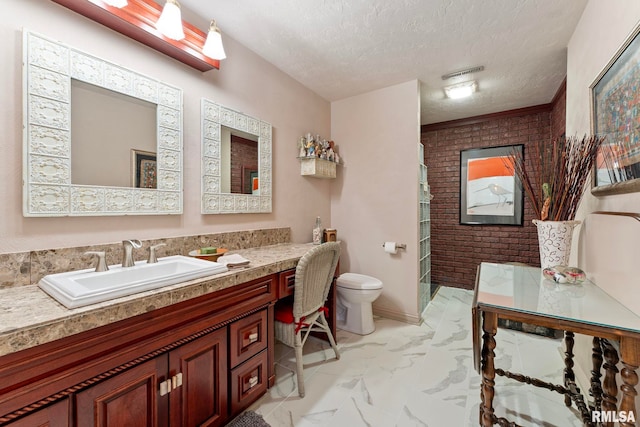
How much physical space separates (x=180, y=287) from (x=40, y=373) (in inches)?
17.7

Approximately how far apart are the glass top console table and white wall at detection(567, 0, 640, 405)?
0.35ft

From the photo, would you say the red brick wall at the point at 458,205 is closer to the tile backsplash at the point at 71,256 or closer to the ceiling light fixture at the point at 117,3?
the tile backsplash at the point at 71,256

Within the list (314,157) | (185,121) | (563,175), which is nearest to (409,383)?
(563,175)

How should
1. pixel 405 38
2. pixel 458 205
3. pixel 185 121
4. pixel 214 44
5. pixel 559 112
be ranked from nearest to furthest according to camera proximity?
pixel 214 44 < pixel 185 121 < pixel 405 38 < pixel 559 112 < pixel 458 205

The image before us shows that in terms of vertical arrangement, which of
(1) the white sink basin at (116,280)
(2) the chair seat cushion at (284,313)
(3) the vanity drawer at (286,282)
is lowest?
(2) the chair seat cushion at (284,313)

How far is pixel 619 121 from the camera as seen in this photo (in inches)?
47.8

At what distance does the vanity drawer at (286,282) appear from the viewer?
1.72 metres

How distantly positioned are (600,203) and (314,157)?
2096mm

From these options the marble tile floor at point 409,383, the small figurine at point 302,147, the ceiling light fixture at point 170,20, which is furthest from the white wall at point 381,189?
the ceiling light fixture at point 170,20

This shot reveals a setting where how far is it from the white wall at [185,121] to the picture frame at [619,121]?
2.20 m

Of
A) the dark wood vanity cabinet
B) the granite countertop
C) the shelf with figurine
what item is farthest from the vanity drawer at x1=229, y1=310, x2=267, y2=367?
the shelf with figurine

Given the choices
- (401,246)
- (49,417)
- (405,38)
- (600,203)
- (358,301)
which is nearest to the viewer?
(49,417)

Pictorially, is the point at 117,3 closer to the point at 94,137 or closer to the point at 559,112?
the point at 94,137

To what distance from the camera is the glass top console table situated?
0.93m
